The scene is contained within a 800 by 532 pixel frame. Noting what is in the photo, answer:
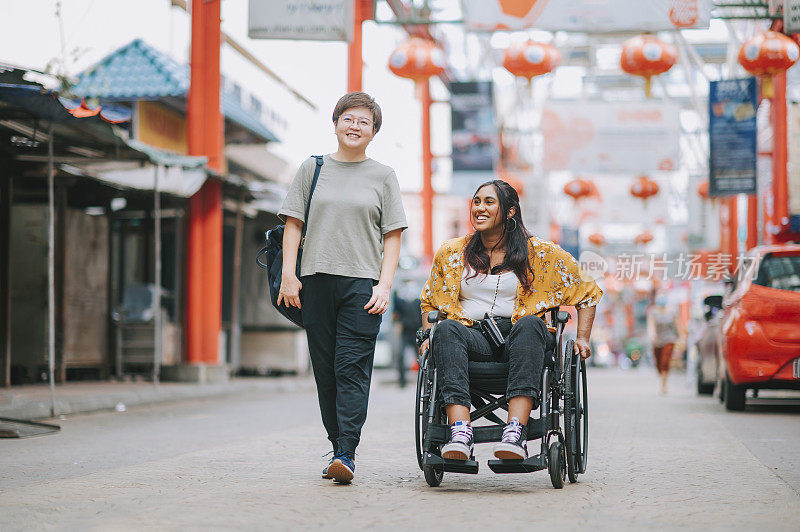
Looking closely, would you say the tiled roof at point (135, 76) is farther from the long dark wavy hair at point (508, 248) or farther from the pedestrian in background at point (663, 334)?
the long dark wavy hair at point (508, 248)

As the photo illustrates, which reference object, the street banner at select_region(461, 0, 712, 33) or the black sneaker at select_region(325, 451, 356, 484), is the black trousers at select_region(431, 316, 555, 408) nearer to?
the black sneaker at select_region(325, 451, 356, 484)

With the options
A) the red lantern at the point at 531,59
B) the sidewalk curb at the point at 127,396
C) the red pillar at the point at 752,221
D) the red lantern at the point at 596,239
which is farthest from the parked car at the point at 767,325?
the red lantern at the point at 596,239

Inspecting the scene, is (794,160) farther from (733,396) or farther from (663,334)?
(733,396)

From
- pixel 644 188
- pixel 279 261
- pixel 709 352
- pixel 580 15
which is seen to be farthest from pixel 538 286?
pixel 644 188

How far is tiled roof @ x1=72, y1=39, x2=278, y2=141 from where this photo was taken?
16578 mm

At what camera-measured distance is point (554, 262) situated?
588 centimetres

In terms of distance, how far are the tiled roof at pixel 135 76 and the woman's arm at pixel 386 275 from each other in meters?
11.1

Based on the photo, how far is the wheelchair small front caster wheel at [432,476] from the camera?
17.9 feet

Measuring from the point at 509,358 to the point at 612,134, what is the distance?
1871 centimetres

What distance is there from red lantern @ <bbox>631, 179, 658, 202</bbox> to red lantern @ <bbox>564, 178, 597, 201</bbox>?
1088 millimetres

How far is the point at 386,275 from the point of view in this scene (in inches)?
227


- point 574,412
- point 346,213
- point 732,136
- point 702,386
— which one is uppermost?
point 732,136

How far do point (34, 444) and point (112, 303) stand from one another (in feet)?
29.8

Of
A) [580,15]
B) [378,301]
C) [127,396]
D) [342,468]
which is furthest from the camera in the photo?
[580,15]
